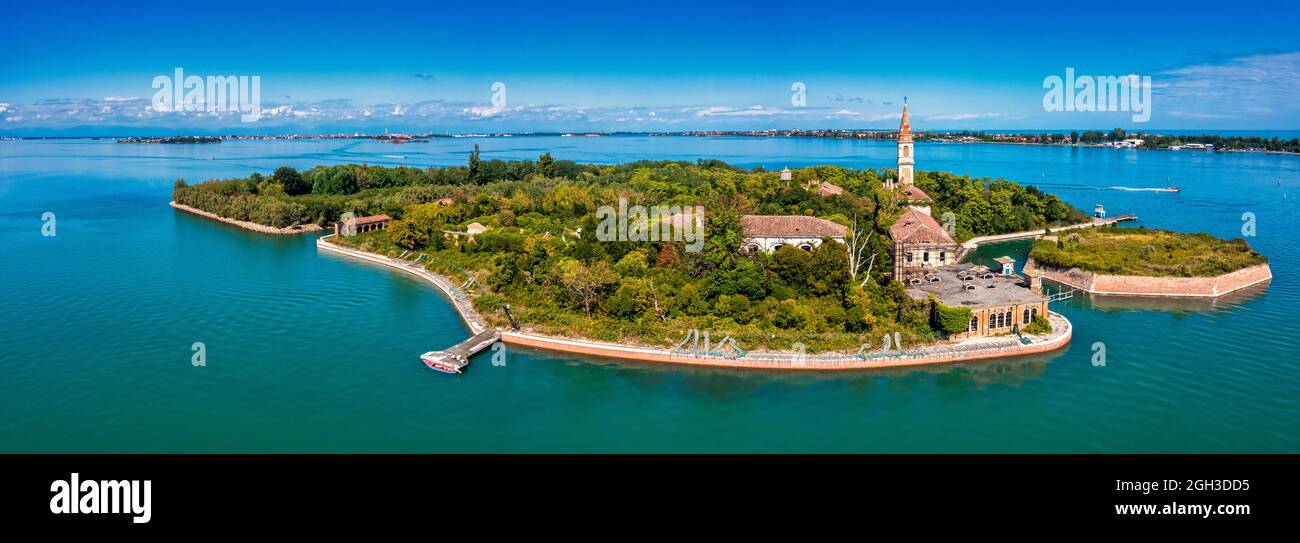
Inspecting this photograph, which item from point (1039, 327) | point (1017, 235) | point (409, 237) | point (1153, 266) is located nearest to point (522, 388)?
point (1039, 327)

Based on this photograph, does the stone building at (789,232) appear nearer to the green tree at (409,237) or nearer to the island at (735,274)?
the island at (735,274)

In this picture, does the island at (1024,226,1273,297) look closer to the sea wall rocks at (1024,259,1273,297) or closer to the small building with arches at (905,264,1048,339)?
the sea wall rocks at (1024,259,1273,297)

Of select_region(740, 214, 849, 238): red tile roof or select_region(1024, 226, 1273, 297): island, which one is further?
select_region(740, 214, 849, 238): red tile roof

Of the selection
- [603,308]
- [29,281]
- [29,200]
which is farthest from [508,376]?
[29,200]

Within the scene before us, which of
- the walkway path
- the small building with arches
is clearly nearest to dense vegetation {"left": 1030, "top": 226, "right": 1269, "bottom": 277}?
the walkway path

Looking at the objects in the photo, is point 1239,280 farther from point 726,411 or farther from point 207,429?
point 207,429

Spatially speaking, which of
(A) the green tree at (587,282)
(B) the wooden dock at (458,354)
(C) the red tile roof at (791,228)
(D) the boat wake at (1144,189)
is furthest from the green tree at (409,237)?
(D) the boat wake at (1144,189)

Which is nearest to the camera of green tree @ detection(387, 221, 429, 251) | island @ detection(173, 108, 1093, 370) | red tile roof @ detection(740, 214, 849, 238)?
island @ detection(173, 108, 1093, 370)

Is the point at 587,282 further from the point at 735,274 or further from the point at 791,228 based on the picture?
the point at 791,228
